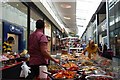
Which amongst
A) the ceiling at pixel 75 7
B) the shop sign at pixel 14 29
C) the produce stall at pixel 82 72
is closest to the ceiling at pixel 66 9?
the ceiling at pixel 75 7

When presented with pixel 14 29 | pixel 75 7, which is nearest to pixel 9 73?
pixel 14 29

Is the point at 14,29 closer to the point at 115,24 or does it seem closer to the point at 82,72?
the point at 115,24

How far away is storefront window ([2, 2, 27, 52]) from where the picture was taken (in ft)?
29.3

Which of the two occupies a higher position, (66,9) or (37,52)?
(66,9)

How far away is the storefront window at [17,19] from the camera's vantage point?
894 centimetres

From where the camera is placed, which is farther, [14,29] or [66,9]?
[66,9]

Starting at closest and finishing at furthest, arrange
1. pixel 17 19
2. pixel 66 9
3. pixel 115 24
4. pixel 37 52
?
pixel 37 52 < pixel 115 24 < pixel 17 19 < pixel 66 9

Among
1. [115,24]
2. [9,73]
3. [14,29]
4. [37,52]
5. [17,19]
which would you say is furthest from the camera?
[17,19]

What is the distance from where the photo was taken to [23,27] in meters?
10.9

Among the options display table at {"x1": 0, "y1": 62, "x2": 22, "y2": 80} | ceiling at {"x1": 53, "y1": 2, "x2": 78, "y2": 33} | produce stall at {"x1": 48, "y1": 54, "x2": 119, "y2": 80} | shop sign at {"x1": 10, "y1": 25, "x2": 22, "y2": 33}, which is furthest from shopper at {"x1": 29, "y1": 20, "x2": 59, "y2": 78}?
ceiling at {"x1": 53, "y1": 2, "x2": 78, "y2": 33}

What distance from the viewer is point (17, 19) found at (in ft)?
33.7

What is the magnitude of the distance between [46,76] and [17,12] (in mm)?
7931

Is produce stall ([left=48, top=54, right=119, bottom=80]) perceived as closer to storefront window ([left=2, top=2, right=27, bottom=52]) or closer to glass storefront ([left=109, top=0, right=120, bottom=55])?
glass storefront ([left=109, top=0, right=120, bottom=55])

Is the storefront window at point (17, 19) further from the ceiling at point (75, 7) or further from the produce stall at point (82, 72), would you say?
the produce stall at point (82, 72)
